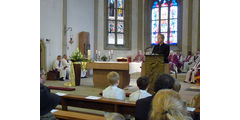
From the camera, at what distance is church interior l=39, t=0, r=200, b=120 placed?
27.4 feet

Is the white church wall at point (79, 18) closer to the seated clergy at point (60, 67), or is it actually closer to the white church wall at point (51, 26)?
the white church wall at point (51, 26)

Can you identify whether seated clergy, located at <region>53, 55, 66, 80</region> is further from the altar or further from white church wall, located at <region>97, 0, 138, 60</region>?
white church wall, located at <region>97, 0, 138, 60</region>

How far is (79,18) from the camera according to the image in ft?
40.5

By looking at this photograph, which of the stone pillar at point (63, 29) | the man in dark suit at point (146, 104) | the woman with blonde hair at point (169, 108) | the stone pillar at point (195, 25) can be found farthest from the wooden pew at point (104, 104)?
the stone pillar at point (195, 25)

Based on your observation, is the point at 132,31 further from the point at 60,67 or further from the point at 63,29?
the point at 60,67

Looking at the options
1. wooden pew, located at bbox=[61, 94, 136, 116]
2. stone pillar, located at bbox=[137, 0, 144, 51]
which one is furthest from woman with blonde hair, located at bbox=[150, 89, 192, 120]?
stone pillar, located at bbox=[137, 0, 144, 51]

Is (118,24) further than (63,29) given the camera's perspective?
Yes

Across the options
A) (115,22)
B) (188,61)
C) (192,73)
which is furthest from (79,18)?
(192,73)

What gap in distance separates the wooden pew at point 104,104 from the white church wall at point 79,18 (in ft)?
26.2

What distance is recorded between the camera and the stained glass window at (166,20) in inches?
544

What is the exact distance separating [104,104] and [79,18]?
9.31 meters

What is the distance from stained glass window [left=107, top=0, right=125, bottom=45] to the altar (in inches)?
242
